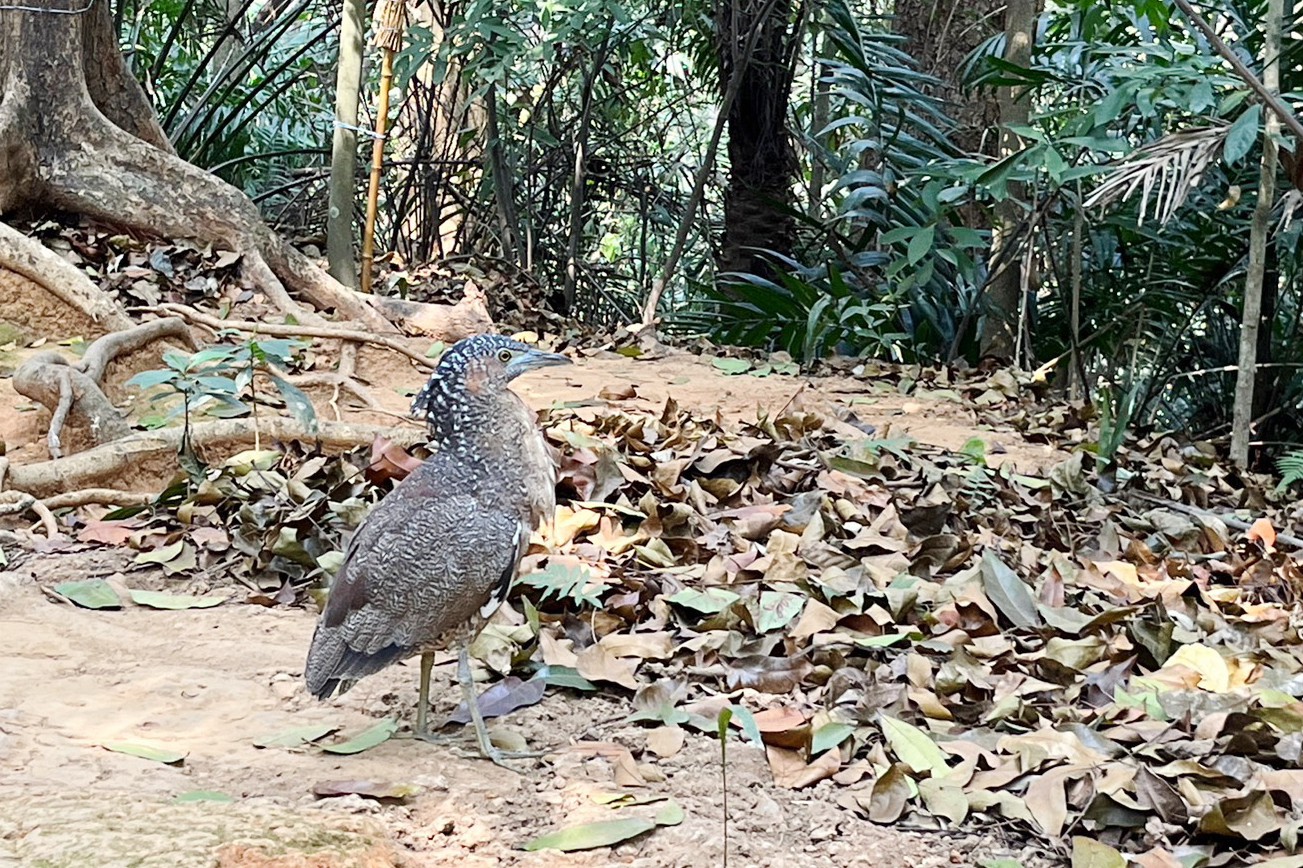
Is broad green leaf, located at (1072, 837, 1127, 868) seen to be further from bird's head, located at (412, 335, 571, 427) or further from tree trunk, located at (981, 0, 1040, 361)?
tree trunk, located at (981, 0, 1040, 361)

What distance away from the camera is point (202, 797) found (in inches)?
96.6

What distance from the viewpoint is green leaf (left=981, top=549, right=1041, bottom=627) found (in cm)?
360

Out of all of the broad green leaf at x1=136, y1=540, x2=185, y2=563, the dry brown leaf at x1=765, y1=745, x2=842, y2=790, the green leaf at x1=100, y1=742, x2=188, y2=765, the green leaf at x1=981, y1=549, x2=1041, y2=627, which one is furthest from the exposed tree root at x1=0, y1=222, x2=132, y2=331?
the dry brown leaf at x1=765, y1=745, x2=842, y2=790

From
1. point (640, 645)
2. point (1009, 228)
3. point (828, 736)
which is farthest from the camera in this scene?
point (1009, 228)

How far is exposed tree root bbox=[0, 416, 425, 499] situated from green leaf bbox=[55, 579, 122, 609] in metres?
0.93

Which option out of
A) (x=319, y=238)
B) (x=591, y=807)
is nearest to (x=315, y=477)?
(x=591, y=807)

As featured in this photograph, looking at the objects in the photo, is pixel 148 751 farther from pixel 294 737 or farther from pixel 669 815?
pixel 669 815

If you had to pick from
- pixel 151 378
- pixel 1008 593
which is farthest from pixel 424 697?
pixel 151 378

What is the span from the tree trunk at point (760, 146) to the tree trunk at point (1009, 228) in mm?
1535

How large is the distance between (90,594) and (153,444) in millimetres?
1145

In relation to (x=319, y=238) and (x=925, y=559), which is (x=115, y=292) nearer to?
(x=319, y=238)

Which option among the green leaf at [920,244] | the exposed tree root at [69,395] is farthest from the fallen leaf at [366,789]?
the green leaf at [920,244]

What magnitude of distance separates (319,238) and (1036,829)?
7500mm

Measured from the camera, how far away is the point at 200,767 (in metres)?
2.68
